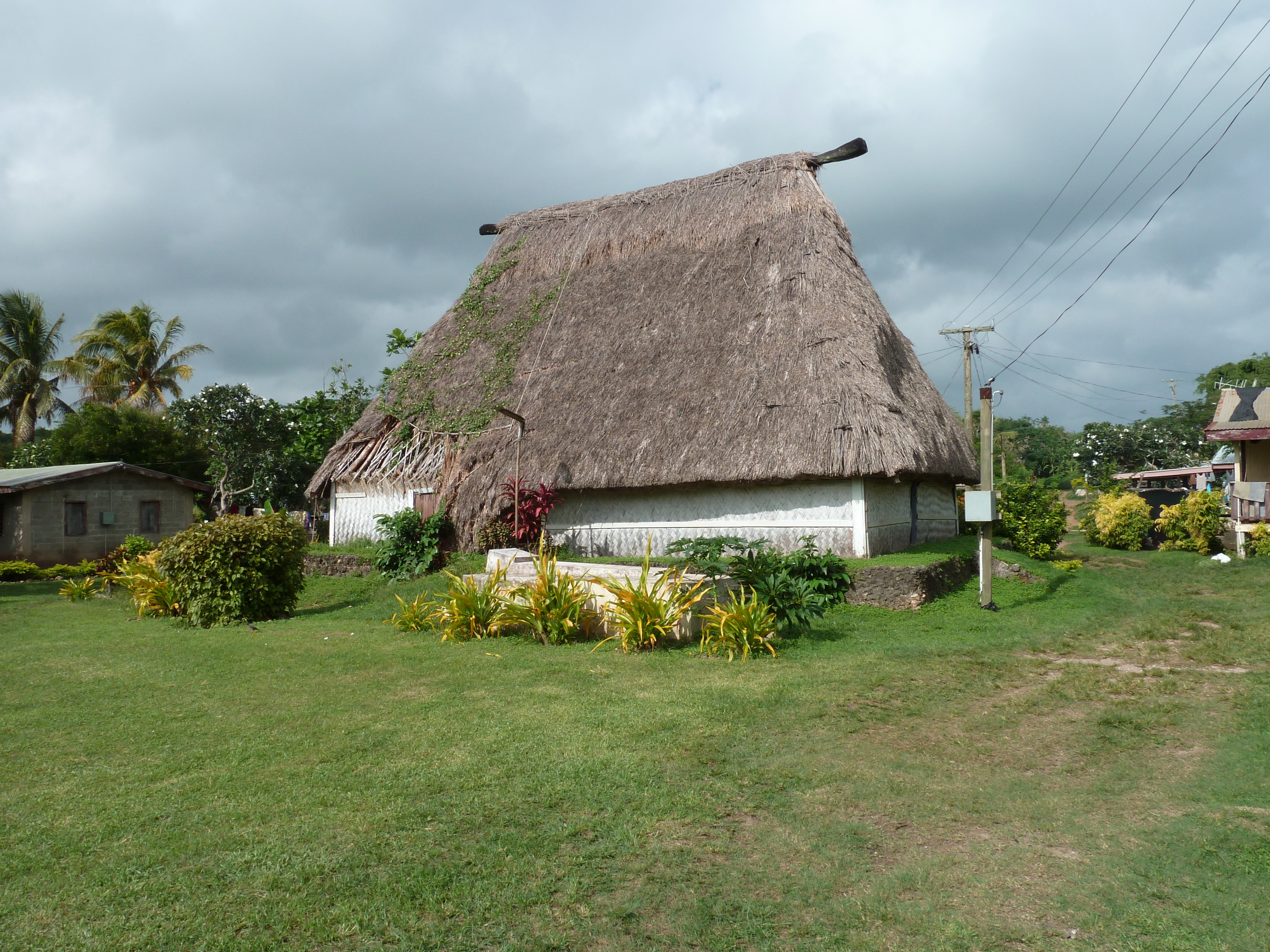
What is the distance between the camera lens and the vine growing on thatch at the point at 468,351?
51.6ft

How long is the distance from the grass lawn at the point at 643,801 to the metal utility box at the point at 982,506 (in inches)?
104

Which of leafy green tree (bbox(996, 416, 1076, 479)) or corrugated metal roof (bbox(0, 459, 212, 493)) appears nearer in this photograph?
corrugated metal roof (bbox(0, 459, 212, 493))

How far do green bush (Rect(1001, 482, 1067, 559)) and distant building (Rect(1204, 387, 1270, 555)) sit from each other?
12.6 feet

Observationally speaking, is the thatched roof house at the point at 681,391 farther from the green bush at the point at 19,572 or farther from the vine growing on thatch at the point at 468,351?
the green bush at the point at 19,572

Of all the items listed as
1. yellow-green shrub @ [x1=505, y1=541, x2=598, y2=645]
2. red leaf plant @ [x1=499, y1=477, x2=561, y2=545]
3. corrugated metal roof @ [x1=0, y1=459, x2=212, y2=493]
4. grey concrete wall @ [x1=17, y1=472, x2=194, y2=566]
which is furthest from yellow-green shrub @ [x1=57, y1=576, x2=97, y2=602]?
yellow-green shrub @ [x1=505, y1=541, x2=598, y2=645]

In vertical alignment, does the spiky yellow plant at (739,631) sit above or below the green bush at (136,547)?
below

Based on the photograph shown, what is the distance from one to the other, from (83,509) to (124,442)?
23.7ft

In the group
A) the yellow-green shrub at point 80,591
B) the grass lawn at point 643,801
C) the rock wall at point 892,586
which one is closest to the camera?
the grass lawn at point 643,801

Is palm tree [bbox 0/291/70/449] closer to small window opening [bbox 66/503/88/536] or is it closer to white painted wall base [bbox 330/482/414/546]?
small window opening [bbox 66/503/88/536]

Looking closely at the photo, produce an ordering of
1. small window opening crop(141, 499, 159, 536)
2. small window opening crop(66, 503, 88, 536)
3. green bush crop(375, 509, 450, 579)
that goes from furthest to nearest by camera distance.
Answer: small window opening crop(141, 499, 159, 536)
small window opening crop(66, 503, 88, 536)
green bush crop(375, 509, 450, 579)

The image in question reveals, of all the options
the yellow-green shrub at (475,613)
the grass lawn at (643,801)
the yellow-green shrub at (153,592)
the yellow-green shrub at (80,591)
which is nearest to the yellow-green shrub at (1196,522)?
the grass lawn at (643,801)

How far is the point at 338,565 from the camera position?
1520 cm

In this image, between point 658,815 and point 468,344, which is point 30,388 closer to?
point 468,344

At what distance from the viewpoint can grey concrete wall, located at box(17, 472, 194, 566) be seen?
2133cm
